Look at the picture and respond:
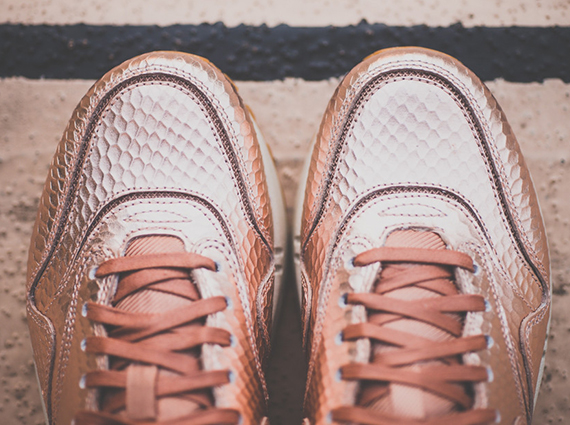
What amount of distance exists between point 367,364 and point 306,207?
9.8 inches

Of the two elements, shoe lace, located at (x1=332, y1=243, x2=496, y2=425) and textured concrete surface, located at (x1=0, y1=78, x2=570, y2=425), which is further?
textured concrete surface, located at (x1=0, y1=78, x2=570, y2=425)

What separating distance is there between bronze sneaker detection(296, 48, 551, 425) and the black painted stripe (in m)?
0.17

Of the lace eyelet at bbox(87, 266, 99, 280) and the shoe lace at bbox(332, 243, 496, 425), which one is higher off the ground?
the lace eyelet at bbox(87, 266, 99, 280)

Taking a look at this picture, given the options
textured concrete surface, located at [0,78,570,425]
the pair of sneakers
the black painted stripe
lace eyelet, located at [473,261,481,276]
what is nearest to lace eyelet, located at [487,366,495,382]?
the pair of sneakers

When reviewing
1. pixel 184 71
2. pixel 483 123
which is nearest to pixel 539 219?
pixel 483 123

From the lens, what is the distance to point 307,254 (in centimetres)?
64

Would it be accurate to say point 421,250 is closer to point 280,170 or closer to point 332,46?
point 280,170

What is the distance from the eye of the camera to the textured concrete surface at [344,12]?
0.76 meters

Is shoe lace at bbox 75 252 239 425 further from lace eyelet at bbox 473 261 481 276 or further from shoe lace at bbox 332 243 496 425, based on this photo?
lace eyelet at bbox 473 261 481 276

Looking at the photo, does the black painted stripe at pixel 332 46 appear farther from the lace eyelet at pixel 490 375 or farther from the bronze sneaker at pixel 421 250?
the lace eyelet at pixel 490 375

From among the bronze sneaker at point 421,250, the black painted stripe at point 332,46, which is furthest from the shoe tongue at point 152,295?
the black painted stripe at point 332,46

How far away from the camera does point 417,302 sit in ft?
1.80

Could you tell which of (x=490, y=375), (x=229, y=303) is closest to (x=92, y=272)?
(x=229, y=303)

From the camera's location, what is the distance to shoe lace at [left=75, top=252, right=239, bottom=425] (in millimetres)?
507
